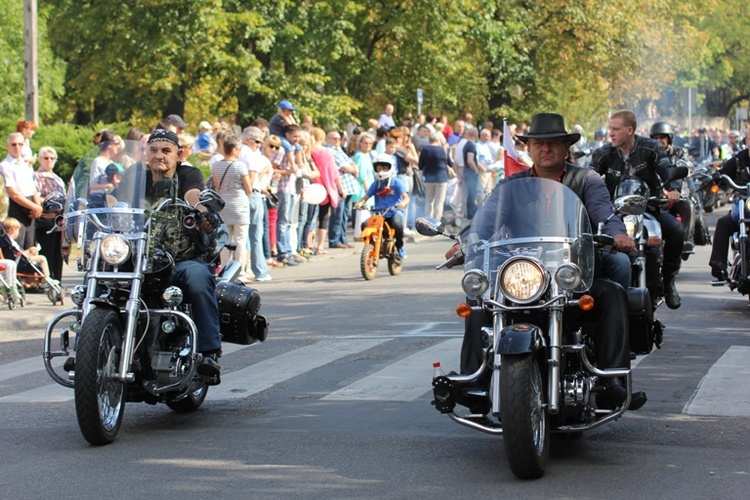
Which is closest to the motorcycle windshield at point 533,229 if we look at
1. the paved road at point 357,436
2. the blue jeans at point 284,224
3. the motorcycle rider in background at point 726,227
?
the paved road at point 357,436

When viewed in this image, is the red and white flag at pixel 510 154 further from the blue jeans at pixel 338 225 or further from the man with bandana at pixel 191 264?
the blue jeans at pixel 338 225

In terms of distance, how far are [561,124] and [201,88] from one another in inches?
1217

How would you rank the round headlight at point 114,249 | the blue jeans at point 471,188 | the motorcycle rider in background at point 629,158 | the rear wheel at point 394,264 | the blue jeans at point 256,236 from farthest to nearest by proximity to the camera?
the blue jeans at point 471,188 < the rear wheel at point 394,264 < the blue jeans at point 256,236 < the motorcycle rider in background at point 629,158 < the round headlight at point 114,249

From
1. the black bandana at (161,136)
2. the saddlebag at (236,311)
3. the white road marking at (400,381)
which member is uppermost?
the black bandana at (161,136)

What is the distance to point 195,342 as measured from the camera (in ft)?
25.4

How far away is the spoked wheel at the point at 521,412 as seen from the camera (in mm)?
6188

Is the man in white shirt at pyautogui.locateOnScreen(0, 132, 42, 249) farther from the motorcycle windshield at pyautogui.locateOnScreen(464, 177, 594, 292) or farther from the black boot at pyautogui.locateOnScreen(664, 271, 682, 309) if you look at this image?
the motorcycle windshield at pyautogui.locateOnScreen(464, 177, 594, 292)

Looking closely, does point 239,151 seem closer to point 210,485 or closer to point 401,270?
point 401,270

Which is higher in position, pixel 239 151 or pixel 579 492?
pixel 239 151

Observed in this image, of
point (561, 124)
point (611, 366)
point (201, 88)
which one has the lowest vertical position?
point (611, 366)

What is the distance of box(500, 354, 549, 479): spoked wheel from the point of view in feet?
20.3

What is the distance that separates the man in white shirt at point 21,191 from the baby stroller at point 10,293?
1.28 m

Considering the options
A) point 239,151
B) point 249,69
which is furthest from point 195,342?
point 249,69

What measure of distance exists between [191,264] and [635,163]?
5008 mm
